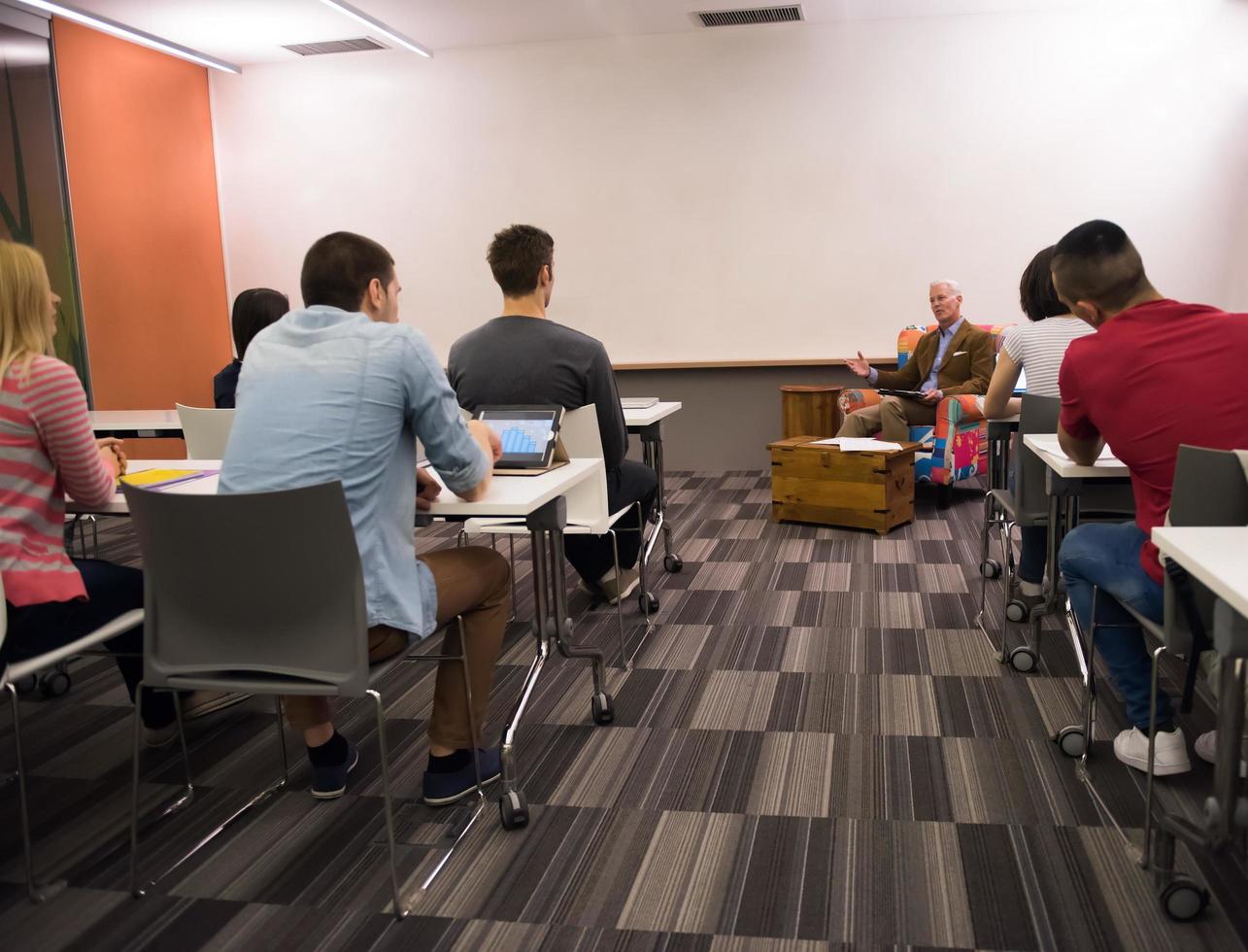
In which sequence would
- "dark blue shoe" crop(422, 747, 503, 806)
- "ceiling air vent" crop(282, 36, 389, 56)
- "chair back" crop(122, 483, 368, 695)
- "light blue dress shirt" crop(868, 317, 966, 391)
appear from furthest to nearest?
1. "ceiling air vent" crop(282, 36, 389, 56)
2. "light blue dress shirt" crop(868, 317, 966, 391)
3. "dark blue shoe" crop(422, 747, 503, 806)
4. "chair back" crop(122, 483, 368, 695)

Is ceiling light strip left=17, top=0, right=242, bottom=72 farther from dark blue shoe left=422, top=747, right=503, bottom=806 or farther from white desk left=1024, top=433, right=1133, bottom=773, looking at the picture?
white desk left=1024, top=433, right=1133, bottom=773

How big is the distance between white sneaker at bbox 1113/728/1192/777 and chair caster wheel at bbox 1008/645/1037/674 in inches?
26.1

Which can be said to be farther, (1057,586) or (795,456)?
(795,456)

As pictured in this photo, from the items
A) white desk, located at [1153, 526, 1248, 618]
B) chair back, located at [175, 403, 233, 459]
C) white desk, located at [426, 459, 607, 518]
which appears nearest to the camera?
white desk, located at [1153, 526, 1248, 618]

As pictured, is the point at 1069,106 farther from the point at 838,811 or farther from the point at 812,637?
the point at 838,811

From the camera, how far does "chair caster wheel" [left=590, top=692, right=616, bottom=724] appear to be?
2.76 m

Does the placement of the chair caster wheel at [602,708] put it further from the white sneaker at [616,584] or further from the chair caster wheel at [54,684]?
the chair caster wheel at [54,684]

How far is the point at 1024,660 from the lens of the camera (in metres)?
3.01

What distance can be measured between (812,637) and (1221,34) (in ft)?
16.3

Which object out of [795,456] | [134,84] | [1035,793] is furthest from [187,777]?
[134,84]

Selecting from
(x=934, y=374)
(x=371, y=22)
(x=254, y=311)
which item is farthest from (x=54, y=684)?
(x=934, y=374)

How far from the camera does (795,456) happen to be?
5109 millimetres

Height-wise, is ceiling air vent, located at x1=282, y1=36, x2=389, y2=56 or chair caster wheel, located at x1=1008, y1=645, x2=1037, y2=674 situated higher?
ceiling air vent, located at x1=282, y1=36, x2=389, y2=56

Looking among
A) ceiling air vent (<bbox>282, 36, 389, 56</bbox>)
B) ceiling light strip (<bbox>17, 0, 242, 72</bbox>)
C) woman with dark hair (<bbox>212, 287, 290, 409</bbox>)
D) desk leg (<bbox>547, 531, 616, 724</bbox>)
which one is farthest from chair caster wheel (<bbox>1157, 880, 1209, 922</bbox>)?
ceiling air vent (<bbox>282, 36, 389, 56</bbox>)
